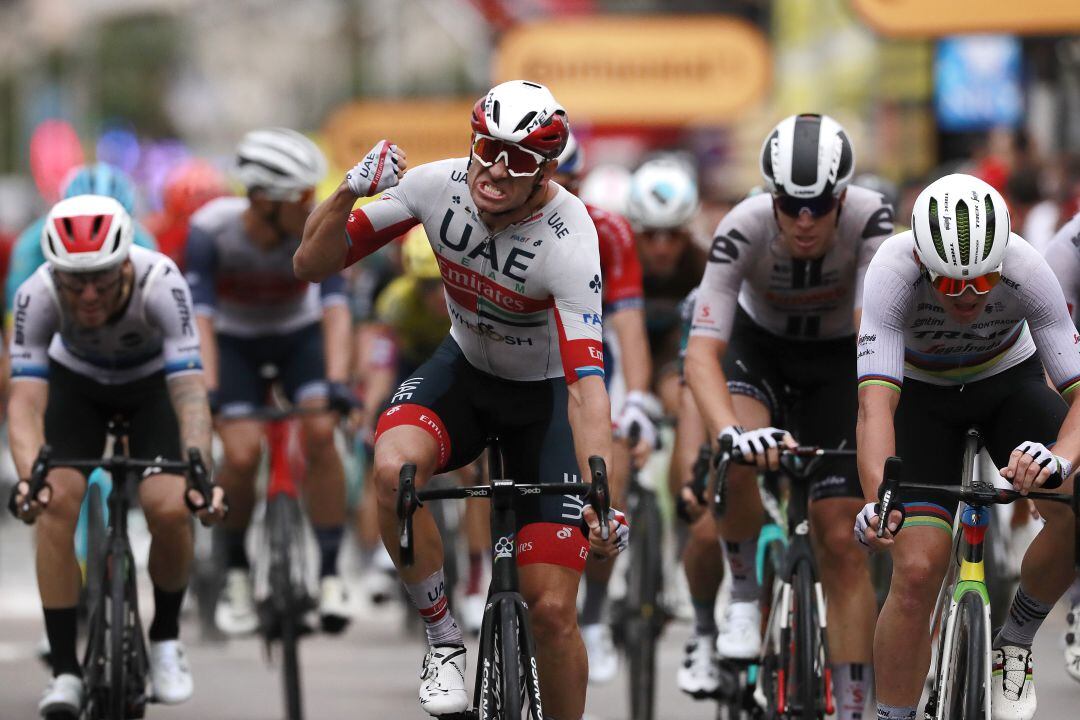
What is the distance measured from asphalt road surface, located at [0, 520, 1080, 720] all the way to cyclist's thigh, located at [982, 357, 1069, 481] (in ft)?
8.26

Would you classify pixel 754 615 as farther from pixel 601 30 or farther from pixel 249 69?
pixel 249 69

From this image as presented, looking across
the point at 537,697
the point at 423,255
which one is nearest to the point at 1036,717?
the point at 537,697

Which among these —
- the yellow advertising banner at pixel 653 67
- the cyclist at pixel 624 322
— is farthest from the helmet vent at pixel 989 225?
the yellow advertising banner at pixel 653 67

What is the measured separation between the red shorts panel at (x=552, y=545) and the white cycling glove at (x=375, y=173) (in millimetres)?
1265

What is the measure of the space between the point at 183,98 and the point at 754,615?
96.8 meters

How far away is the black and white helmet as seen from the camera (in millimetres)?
7867

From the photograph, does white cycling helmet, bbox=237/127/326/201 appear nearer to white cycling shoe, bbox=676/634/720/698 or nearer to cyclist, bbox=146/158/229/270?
white cycling shoe, bbox=676/634/720/698

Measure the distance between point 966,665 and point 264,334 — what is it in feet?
17.5

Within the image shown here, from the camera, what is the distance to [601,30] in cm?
2538

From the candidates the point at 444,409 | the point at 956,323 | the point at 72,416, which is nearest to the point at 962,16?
the point at 72,416

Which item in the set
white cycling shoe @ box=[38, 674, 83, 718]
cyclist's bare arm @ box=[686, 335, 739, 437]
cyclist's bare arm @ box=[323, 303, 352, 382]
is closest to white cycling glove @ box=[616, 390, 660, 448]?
cyclist's bare arm @ box=[686, 335, 739, 437]

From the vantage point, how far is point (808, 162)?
7863mm

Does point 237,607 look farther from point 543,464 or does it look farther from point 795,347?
point 543,464

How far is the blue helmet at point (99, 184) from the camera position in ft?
35.0
